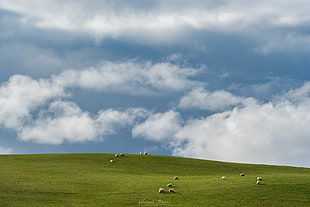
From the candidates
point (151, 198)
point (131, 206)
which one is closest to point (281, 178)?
point (151, 198)

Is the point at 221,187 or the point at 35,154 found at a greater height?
the point at 35,154

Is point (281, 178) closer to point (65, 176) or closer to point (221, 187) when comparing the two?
point (221, 187)

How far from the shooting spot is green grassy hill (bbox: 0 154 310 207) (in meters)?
33.4

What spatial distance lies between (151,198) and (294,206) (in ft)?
37.5

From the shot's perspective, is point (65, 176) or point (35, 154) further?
point (35, 154)

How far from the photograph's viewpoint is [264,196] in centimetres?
3584

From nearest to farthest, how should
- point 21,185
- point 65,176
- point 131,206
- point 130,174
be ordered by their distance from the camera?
point 131,206 → point 21,185 → point 65,176 → point 130,174

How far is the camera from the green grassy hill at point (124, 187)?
1315 inches

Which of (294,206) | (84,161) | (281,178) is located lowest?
(294,206)

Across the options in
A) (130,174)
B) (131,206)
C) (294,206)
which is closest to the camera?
(131,206)

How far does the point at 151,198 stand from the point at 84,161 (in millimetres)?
24955

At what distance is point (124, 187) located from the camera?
126ft

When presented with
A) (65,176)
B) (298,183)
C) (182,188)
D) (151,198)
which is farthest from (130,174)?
(298,183)

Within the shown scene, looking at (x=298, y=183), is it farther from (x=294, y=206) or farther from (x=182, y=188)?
(x=182, y=188)
